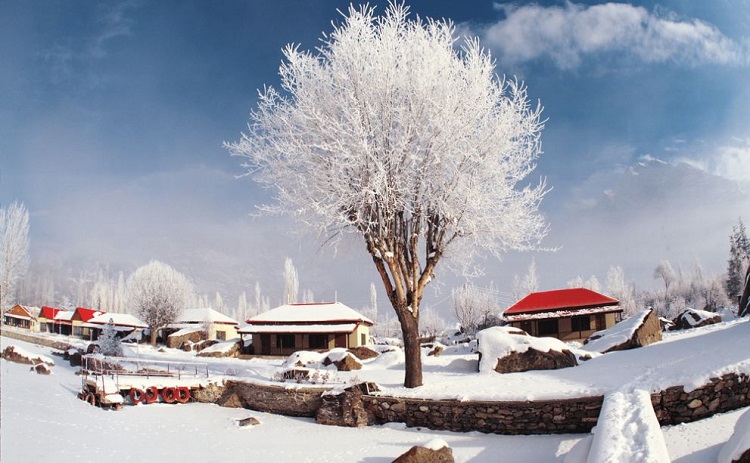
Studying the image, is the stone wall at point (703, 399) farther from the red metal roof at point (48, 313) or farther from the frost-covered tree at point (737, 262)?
the red metal roof at point (48, 313)

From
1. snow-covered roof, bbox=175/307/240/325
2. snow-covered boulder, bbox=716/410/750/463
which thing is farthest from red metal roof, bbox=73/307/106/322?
snow-covered boulder, bbox=716/410/750/463

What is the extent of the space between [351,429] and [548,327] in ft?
107

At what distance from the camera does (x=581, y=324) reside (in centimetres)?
4262

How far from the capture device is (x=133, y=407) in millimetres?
20391

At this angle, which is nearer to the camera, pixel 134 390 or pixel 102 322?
pixel 134 390

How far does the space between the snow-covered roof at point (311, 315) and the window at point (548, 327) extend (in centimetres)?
1647

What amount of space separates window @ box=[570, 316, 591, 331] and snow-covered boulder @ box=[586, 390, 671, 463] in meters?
35.7

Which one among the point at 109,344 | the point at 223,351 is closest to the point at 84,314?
the point at 109,344

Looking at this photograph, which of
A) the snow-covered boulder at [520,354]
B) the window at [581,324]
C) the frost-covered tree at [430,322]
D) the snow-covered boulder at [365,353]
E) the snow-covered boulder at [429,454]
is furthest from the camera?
the frost-covered tree at [430,322]

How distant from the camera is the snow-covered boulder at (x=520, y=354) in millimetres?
19344

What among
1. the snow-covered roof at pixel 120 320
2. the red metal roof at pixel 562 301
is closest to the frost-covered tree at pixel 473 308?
the red metal roof at pixel 562 301

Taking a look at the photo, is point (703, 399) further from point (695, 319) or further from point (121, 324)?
point (121, 324)

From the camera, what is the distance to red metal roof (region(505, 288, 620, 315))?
42500 mm

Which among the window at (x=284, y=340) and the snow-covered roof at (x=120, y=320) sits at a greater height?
the snow-covered roof at (x=120, y=320)
